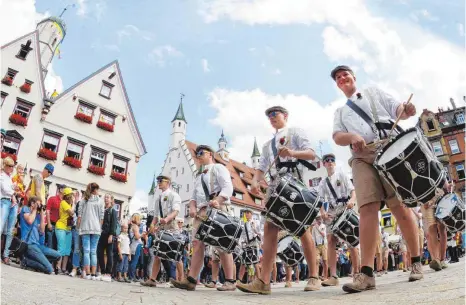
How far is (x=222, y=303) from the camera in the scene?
9.37 ft

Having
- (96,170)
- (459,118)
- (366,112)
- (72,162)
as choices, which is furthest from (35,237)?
(459,118)

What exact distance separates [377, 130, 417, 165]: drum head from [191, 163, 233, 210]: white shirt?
2583mm

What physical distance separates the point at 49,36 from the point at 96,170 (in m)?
26.0

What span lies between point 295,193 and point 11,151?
69.2ft

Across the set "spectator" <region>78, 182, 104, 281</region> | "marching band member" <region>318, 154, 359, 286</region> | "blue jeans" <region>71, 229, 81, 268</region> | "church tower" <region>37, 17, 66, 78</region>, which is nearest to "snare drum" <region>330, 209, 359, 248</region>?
"marching band member" <region>318, 154, 359, 286</region>

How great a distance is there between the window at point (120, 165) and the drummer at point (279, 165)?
72.7ft

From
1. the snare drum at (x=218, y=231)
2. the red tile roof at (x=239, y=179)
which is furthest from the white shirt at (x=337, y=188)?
the red tile roof at (x=239, y=179)

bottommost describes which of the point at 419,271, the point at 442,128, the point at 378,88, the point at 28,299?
the point at 28,299

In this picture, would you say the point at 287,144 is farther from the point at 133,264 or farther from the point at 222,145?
the point at 222,145

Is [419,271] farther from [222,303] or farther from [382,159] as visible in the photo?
[222,303]

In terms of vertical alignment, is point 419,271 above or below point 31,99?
below

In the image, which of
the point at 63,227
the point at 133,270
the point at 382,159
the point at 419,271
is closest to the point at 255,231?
the point at 133,270

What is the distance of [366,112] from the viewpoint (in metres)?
3.70

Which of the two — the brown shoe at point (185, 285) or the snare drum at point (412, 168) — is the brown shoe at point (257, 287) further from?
the snare drum at point (412, 168)
